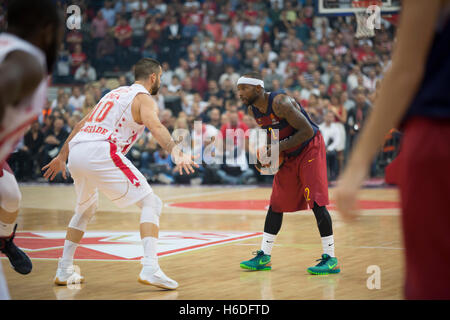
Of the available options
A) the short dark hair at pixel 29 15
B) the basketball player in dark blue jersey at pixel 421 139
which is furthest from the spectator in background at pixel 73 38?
the basketball player in dark blue jersey at pixel 421 139

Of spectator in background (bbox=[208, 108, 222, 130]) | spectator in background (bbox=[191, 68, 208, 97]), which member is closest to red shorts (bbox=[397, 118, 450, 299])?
spectator in background (bbox=[208, 108, 222, 130])

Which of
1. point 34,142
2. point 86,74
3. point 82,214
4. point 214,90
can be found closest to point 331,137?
point 214,90

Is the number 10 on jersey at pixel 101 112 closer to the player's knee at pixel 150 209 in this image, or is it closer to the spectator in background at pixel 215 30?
the player's knee at pixel 150 209

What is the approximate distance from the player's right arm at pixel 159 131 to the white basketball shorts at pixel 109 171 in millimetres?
347

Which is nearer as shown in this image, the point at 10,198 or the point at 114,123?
the point at 10,198

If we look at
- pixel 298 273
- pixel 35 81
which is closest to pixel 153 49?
pixel 298 273

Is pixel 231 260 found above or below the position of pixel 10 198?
below

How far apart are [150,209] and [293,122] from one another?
165cm

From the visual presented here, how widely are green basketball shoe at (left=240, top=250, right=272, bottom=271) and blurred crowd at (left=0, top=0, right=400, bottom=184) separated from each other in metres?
7.78

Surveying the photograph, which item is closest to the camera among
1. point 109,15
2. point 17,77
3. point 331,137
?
point 17,77

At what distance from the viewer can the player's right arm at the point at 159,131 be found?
469 cm

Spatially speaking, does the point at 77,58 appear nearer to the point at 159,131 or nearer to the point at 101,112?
the point at 101,112

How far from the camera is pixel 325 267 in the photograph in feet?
18.3

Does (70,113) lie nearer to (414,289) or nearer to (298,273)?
(298,273)
